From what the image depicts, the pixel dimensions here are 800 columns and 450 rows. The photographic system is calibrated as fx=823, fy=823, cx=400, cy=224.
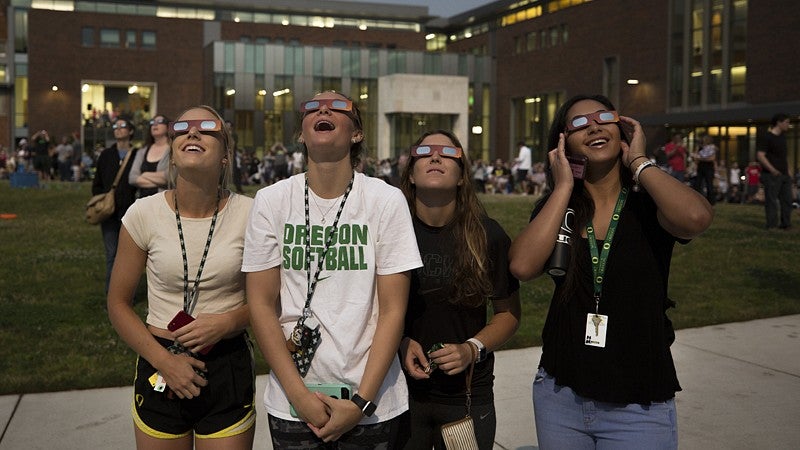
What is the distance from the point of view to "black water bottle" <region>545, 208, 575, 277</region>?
295cm

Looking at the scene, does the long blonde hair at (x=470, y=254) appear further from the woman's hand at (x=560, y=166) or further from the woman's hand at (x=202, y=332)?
the woman's hand at (x=202, y=332)

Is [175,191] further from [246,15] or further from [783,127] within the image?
[246,15]

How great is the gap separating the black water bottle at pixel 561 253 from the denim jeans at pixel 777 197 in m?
13.7

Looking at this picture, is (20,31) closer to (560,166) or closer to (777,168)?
(777,168)

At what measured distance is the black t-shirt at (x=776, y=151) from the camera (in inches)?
585

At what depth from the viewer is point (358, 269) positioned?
9.26 feet

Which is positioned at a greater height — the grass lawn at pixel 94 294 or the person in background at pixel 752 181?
the person in background at pixel 752 181

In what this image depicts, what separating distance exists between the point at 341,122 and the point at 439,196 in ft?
2.69

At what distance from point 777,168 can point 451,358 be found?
13.6 meters

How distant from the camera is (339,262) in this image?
281 centimetres

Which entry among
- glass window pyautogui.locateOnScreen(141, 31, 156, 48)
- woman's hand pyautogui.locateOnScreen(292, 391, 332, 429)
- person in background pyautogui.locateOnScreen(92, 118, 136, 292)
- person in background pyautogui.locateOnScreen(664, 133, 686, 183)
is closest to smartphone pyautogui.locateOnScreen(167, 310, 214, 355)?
woman's hand pyautogui.locateOnScreen(292, 391, 332, 429)

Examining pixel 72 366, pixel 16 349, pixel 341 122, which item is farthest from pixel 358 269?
pixel 16 349

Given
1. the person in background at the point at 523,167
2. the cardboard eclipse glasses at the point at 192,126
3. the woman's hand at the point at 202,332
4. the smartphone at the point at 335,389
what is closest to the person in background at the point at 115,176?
the cardboard eclipse glasses at the point at 192,126

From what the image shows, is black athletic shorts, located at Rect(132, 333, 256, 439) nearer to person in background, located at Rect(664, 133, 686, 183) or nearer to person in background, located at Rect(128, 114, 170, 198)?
person in background, located at Rect(128, 114, 170, 198)
